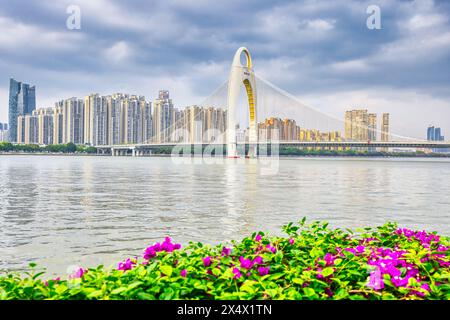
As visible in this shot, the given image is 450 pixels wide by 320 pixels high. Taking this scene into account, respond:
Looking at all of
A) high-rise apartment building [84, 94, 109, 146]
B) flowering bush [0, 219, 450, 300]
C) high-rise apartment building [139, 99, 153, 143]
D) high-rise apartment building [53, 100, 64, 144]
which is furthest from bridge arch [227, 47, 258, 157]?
high-rise apartment building [53, 100, 64, 144]

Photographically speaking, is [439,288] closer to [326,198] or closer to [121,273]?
[121,273]

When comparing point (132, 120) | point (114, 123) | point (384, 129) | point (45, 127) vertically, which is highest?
point (132, 120)

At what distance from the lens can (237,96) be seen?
6394cm

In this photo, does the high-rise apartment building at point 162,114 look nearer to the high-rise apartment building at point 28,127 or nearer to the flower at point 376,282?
the high-rise apartment building at point 28,127

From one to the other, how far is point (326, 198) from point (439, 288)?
10.5 meters

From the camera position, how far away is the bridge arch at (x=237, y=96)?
61.6 meters

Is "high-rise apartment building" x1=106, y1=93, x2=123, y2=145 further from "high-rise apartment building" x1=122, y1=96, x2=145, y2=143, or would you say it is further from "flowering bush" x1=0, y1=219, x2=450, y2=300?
"flowering bush" x1=0, y1=219, x2=450, y2=300

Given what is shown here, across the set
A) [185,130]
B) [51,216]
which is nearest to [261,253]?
[51,216]

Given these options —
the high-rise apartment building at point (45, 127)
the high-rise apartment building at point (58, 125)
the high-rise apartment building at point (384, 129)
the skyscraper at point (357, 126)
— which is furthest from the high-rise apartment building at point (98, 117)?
the high-rise apartment building at point (384, 129)

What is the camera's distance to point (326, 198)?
1244 cm

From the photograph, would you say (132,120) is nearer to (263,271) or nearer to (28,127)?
(28,127)

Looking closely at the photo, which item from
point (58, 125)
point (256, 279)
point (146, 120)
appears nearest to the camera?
point (256, 279)

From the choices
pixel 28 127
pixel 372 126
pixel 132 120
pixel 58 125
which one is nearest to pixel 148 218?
pixel 372 126

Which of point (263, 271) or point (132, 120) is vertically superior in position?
point (132, 120)
